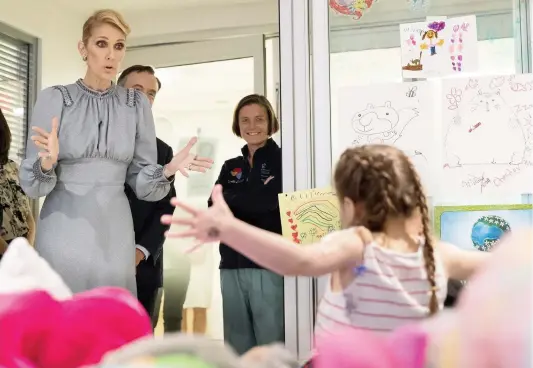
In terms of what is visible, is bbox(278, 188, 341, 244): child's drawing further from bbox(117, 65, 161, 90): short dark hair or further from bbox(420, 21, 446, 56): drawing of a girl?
bbox(117, 65, 161, 90): short dark hair

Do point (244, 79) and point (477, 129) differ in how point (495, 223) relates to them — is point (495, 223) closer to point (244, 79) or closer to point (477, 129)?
point (477, 129)

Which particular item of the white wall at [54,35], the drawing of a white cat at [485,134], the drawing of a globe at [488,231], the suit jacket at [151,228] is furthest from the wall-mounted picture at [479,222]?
the white wall at [54,35]

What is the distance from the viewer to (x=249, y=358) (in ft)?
2.81

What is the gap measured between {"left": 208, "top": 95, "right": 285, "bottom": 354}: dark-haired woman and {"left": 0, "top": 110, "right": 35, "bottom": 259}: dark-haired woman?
604mm

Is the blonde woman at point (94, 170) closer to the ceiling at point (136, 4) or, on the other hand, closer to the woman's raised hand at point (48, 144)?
the woman's raised hand at point (48, 144)

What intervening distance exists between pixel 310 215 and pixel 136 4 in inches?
48.3

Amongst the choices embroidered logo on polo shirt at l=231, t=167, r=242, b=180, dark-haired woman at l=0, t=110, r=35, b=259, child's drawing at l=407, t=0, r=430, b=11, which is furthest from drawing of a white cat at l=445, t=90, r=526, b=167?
dark-haired woman at l=0, t=110, r=35, b=259

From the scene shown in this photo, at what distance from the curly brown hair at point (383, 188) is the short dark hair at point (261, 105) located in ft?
3.19

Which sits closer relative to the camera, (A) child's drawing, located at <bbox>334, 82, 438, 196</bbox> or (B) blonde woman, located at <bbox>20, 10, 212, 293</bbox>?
(B) blonde woman, located at <bbox>20, 10, 212, 293</bbox>

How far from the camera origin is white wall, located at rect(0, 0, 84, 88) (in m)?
2.54

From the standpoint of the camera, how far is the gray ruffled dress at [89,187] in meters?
1.62

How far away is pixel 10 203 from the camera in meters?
2.09

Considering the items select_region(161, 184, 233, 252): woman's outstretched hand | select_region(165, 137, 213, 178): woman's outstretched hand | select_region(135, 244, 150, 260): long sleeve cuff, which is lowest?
select_region(135, 244, 150, 260): long sleeve cuff

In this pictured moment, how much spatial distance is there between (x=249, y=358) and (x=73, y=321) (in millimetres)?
247
